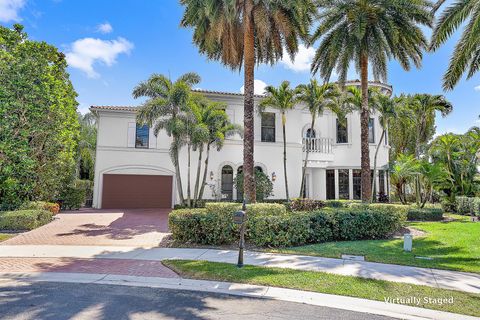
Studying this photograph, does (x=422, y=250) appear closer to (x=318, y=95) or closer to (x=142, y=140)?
(x=318, y=95)

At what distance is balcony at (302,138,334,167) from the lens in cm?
2277

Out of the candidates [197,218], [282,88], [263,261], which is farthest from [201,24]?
[263,261]

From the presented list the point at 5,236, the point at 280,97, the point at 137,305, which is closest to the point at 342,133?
the point at 280,97

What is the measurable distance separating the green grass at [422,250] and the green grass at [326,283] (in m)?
2.04

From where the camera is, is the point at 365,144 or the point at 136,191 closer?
the point at 365,144

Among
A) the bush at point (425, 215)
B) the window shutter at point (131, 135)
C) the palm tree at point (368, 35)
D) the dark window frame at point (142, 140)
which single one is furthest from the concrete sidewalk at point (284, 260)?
the dark window frame at point (142, 140)

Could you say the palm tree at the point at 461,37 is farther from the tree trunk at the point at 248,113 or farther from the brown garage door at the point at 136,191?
the brown garage door at the point at 136,191

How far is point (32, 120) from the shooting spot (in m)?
15.0

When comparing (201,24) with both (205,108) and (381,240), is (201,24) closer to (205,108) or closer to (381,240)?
(205,108)

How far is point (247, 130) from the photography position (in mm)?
13180

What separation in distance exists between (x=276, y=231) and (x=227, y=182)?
40.0 ft

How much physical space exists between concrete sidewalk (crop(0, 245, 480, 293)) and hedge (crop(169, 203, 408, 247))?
2.74 feet

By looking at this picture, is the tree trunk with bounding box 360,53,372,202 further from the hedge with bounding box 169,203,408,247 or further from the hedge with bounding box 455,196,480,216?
the hedge with bounding box 455,196,480,216

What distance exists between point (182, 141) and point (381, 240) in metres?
11.3
